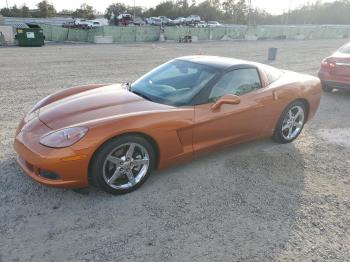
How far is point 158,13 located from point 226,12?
1678cm

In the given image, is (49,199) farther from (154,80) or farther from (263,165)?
(263,165)

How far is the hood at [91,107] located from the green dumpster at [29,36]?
Answer: 698 inches

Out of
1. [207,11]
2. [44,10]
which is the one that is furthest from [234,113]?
[207,11]

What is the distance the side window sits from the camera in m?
4.12

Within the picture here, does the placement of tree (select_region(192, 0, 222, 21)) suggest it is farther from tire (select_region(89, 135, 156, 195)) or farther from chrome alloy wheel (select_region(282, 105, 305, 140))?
tire (select_region(89, 135, 156, 195))

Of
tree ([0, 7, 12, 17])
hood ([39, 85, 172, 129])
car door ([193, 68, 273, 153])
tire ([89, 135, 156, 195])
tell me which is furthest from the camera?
tree ([0, 7, 12, 17])

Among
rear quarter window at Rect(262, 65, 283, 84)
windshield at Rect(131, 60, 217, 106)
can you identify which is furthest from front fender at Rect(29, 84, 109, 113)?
rear quarter window at Rect(262, 65, 283, 84)

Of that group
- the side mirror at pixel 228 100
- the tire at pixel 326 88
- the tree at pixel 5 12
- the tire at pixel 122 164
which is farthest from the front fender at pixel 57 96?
the tree at pixel 5 12

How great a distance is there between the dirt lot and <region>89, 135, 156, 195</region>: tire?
0.14 m

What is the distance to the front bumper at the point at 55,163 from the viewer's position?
3.14 m

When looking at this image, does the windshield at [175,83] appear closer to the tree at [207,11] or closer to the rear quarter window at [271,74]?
the rear quarter window at [271,74]

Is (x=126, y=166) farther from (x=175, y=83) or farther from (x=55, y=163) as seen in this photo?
(x=175, y=83)

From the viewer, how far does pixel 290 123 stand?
16.8 ft

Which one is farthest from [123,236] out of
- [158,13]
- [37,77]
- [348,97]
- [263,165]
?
[158,13]
